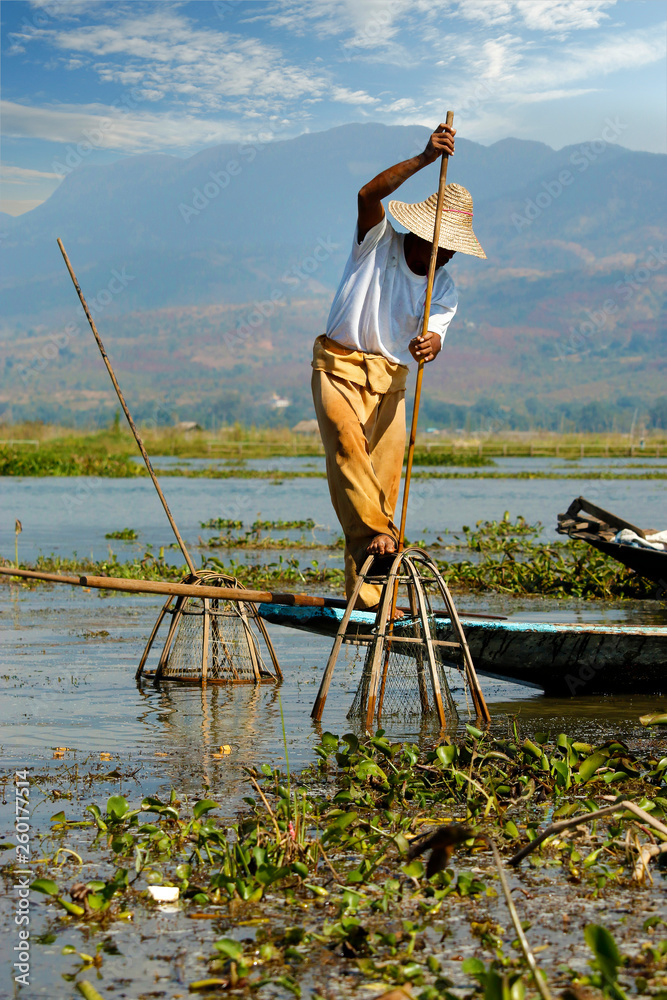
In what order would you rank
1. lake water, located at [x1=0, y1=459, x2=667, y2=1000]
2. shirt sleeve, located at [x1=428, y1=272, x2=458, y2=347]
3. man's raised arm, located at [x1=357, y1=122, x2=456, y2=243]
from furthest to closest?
shirt sleeve, located at [x1=428, y1=272, x2=458, y2=347] < man's raised arm, located at [x1=357, y1=122, x2=456, y2=243] < lake water, located at [x1=0, y1=459, x2=667, y2=1000]

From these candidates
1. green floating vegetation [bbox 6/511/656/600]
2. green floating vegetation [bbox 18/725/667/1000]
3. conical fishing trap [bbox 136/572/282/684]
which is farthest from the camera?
green floating vegetation [bbox 6/511/656/600]

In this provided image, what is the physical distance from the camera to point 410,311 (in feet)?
17.0

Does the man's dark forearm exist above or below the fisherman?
above

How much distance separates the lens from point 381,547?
4.82 metres

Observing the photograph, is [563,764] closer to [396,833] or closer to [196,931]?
[396,833]

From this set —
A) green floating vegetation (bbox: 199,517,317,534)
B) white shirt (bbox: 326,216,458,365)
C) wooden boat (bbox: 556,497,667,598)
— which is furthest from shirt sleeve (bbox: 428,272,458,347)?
green floating vegetation (bbox: 199,517,317,534)

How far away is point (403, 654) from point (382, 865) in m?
1.93

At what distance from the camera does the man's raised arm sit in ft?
15.3

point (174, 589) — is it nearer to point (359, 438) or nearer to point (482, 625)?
point (359, 438)

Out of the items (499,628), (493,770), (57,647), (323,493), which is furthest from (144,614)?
(323,493)

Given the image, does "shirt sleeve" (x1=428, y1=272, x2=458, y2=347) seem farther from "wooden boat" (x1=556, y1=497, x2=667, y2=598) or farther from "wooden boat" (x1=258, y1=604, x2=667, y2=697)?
"wooden boat" (x1=556, y1=497, x2=667, y2=598)

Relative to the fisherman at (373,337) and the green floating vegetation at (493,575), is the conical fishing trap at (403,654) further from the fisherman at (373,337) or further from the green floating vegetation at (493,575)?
the green floating vegetation at (493,575)

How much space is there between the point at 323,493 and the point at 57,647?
1923 cm

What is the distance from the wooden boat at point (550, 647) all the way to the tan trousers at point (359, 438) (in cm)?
33
